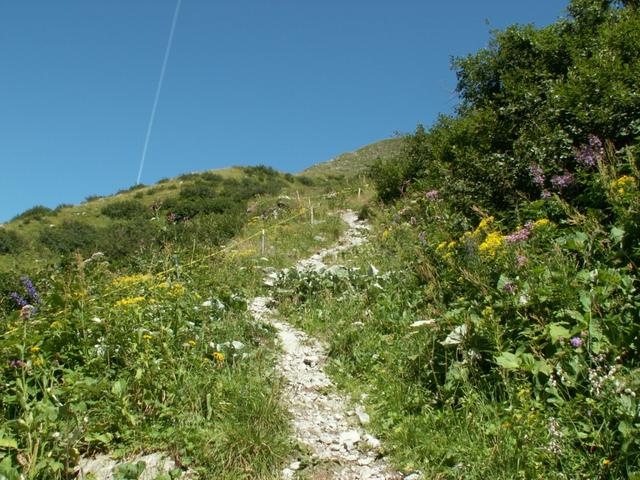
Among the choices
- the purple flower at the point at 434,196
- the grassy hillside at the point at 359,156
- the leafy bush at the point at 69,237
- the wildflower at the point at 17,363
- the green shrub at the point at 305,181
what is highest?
the grassy hillside at the point at 359,156

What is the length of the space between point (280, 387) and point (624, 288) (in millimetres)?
2978

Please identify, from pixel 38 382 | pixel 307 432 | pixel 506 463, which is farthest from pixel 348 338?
pixel 38 382

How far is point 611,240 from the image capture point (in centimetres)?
433

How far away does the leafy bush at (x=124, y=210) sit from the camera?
25.2 meters

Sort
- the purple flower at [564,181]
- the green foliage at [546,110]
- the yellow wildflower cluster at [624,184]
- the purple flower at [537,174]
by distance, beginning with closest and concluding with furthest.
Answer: the yellow wildflower cluster at [624,184] → the purple flower at [564,181] → the purple flower at [537,174] → the green foliage at [546,110]

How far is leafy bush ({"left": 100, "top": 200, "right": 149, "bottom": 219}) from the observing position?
2518 cm

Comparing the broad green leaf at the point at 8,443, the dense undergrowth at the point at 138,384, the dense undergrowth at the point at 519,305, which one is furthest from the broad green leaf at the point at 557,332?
the broad green leaf at the point at 8,443

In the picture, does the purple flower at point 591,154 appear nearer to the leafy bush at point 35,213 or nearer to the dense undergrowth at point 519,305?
the dense undergrowth at point 519,305

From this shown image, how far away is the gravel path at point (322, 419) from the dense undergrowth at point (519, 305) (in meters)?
0.19

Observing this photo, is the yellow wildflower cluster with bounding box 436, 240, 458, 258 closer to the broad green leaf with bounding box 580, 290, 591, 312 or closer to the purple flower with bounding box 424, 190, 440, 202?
the broad green leaf with bounding box 580, 290, 591, 312

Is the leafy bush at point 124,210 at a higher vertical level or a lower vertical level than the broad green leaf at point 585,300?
higher

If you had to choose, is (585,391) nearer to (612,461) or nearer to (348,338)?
(612,461)

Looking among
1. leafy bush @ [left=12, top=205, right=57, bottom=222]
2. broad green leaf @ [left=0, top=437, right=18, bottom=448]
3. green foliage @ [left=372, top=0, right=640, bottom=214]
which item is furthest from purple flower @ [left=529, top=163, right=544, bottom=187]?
leafy bush @ [left=12, top=205, right=57, bottom=222]

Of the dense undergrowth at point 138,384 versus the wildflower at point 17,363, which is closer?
the dense undergrowth at point 138,384
